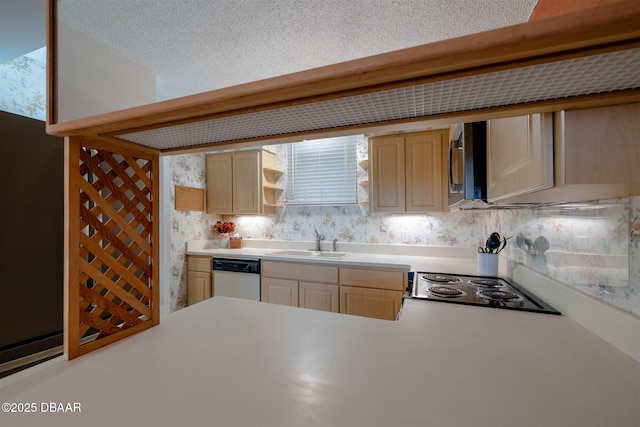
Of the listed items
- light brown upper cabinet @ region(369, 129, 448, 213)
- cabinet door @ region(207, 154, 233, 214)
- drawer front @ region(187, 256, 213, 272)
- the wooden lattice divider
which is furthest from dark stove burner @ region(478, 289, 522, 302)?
cabinet door @ region(207, 154, 233, 214)

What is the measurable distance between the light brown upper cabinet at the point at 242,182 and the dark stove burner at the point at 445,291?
7.48 ft

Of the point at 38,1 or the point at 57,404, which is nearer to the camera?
the point at 57,404

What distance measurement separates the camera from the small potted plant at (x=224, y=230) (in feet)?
11.6

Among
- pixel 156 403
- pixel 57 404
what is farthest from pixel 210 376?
pixel 57 404

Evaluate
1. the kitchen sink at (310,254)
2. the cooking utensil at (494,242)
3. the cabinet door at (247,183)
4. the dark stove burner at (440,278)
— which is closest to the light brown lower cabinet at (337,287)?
the kitchen sink at (310,254)

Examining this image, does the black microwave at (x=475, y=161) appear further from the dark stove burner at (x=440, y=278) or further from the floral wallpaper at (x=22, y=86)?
the floral wallpaper at (x=22, y=86)

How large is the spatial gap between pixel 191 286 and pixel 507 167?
332 cm

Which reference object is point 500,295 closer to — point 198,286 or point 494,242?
point 494,242

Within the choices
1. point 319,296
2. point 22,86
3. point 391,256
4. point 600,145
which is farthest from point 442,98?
point 22,86

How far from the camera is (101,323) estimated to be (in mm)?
774

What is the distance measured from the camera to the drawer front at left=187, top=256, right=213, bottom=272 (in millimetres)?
3105

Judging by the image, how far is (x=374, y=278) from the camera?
2.43 m

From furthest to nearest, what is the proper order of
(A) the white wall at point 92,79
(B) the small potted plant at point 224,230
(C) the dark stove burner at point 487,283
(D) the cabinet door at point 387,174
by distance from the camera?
(B) the small potted plant at point 224,230 < (D) the cabinet door at point 387,174 < (C) the dark stove burner at point 487,283 < (A) the white wall at point 92,79

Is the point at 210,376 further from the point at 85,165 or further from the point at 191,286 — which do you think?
the point at 191,286
